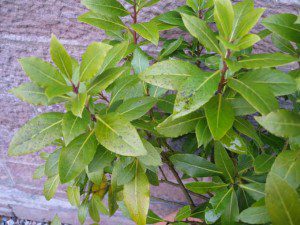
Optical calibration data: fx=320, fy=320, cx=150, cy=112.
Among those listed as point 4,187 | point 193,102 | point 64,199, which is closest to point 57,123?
point 193,102

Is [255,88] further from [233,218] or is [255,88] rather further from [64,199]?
[64,199]

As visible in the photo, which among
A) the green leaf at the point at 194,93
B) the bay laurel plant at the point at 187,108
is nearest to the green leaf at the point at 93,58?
the bay laurel plant at the point at 187,108

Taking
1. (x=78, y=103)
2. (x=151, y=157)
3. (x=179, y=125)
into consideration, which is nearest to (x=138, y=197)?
(x=151, y=157)

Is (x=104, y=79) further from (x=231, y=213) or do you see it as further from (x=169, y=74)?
(x=231, y=213)

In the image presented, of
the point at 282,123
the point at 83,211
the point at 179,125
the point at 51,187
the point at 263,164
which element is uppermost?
the point at 282,123

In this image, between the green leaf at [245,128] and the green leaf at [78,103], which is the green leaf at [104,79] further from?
the green leaf at [245,128]

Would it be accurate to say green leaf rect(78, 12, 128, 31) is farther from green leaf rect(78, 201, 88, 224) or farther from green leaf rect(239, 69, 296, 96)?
green leaf rect(78, 201, 88, 224)
